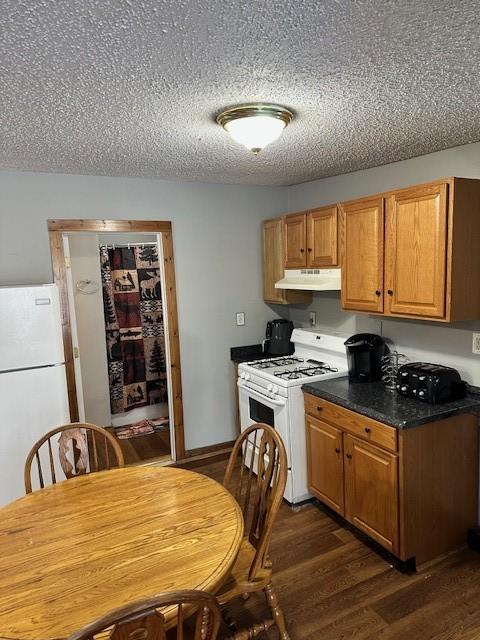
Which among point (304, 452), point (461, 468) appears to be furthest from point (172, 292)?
point (461, 468)

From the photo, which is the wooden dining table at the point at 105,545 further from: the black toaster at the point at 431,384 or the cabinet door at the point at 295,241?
the cabinet door at the point at 295,241

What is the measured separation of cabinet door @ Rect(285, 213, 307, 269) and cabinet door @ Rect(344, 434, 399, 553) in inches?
58.7

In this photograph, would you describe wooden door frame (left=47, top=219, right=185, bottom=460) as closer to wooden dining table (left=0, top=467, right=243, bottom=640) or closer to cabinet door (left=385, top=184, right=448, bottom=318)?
wooden dining table (left=0, top=467, right=243, bottom=640)

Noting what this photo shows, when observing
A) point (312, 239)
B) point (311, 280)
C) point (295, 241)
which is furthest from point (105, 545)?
point (295, 241)

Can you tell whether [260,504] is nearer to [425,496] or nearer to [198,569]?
[198,569]

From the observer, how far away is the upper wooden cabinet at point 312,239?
3109 mm

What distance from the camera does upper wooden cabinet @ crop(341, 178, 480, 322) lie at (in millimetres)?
2287

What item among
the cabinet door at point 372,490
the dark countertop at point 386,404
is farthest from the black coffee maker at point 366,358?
the cabinet door at point 372,490

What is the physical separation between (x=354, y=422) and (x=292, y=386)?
1.75 feet

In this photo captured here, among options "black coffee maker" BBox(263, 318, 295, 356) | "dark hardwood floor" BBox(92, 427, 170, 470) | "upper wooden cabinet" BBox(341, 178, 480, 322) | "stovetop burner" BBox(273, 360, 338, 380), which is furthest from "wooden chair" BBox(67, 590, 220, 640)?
"dark hardwood floor" BBox(92, 427, 170, 470)

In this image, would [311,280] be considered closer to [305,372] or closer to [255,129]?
[305,372]

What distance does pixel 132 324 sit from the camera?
4617 mm

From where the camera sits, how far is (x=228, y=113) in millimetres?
1896

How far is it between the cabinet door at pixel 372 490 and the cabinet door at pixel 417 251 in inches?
33.3
